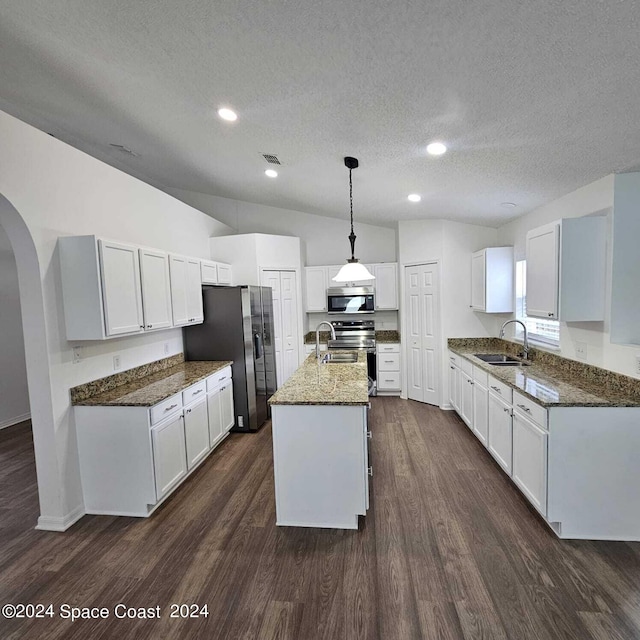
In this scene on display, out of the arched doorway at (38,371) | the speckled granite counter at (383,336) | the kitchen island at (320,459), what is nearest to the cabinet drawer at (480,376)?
the kitchen island at (320,459)

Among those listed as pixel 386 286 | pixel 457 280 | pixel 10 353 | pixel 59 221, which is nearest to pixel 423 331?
pixel 457 280

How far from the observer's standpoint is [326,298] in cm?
562

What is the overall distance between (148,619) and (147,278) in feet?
7.69

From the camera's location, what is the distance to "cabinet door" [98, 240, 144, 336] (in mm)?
2557

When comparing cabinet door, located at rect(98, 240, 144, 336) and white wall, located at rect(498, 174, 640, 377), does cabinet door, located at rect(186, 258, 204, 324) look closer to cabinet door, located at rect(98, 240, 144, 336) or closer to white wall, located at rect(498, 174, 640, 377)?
cabinet door, located at rect(98, 240, 144, 336)

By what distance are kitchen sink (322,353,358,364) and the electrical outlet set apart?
1.99 metres

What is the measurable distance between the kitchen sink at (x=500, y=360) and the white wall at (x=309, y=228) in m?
2.40

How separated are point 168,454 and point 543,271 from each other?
11.2ft

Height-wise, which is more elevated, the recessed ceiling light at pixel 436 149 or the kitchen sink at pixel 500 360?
the recessed ceiling light at pixel 436 149

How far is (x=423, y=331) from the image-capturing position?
503cm

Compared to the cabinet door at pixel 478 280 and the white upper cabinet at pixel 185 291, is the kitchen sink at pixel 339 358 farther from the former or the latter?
the cabinet door at pixel 478 280

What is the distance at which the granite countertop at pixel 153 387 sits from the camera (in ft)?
8.57

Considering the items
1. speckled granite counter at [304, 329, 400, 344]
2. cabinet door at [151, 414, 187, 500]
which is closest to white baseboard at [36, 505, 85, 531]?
cabinet door at [151, 414, 187, 500]

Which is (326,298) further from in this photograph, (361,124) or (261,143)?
(361,124)
